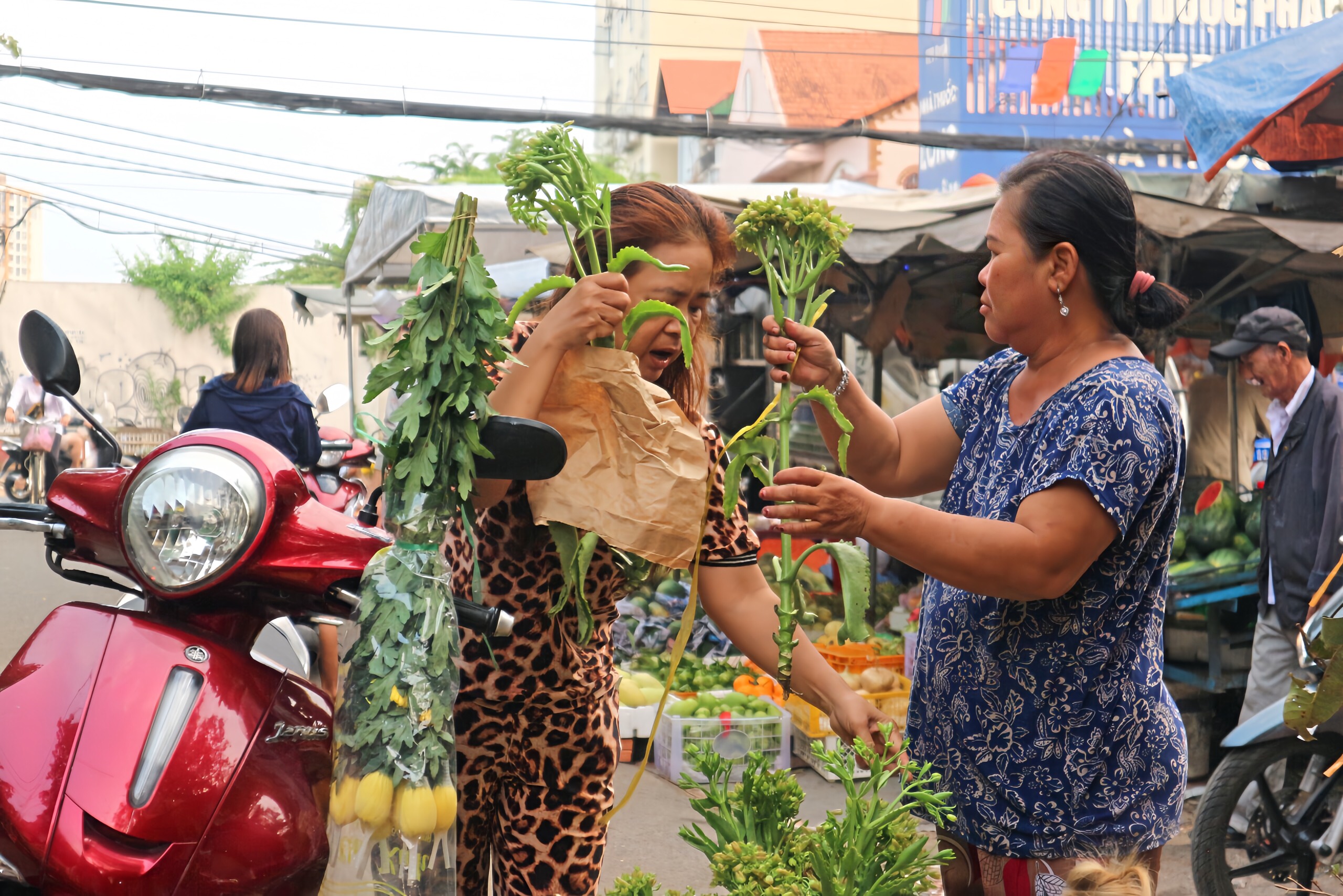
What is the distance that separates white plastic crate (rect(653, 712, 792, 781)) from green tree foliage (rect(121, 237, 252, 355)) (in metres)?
28.3

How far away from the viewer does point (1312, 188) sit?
561 centimetres

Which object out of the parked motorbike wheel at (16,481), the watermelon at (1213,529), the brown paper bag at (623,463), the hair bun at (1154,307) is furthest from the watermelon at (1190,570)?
the parked motorbike wheel at (16,481)

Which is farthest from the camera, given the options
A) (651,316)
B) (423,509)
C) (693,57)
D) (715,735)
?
(693,57)

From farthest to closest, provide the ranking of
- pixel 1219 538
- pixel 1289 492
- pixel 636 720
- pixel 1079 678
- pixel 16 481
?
pixel 16 481 → pixel 1219 538 → pixel 636 720 → pixel 1289 492 → pixel 1079 678

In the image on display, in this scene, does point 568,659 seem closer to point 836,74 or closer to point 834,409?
point 834,409

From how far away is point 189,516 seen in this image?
120cm

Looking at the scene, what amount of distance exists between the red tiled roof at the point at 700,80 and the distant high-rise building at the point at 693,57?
0.08 ft

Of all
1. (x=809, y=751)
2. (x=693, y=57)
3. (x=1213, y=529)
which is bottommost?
(x=809, y=751)

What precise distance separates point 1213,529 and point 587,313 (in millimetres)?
5107

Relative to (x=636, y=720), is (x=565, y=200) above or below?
above

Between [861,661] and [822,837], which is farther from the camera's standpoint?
[861,661]

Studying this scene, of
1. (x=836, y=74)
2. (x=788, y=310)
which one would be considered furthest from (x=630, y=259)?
(x=836, y=74)

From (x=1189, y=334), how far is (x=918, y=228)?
8.29ft

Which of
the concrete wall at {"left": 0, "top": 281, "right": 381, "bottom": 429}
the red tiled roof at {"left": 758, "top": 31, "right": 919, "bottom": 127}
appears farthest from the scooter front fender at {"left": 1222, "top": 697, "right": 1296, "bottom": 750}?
the red tiled roof at {"left": 758, "top": 31, "right": 919, "bottom": 127}
